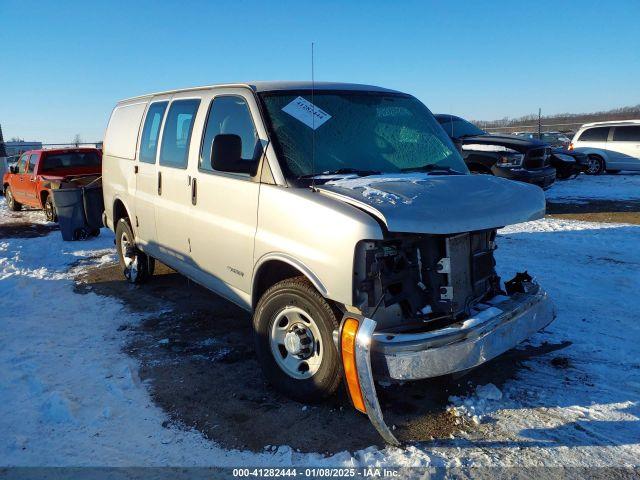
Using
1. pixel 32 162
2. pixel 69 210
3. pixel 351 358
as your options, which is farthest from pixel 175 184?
pixel 32 162

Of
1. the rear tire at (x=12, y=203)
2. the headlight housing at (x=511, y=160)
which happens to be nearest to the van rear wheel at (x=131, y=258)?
the headlight housing at (x=511, y=160)

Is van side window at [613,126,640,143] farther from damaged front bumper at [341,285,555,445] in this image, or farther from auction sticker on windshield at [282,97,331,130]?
damaged front bumper at [341,285,555,445]

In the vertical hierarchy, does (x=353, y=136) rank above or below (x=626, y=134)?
below

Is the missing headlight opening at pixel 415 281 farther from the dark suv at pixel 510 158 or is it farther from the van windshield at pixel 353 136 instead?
the dark suv at pixel 510 158

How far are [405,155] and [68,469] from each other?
3.20m

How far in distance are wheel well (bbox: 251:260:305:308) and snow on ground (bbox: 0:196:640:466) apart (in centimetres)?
109

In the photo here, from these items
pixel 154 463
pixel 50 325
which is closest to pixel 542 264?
pixel 154 463

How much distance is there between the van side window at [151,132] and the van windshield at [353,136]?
193 cm

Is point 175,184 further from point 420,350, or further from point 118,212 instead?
point 420,350

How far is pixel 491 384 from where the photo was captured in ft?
12.0

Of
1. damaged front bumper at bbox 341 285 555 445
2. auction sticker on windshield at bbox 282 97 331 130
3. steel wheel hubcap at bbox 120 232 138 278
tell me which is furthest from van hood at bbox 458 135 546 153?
damaged front bumper at bbox 341 285 555 445

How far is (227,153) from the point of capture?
11.8 ft

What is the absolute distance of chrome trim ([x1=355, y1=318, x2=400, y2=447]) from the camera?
2717 millimetres

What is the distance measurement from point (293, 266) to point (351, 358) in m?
0.82
